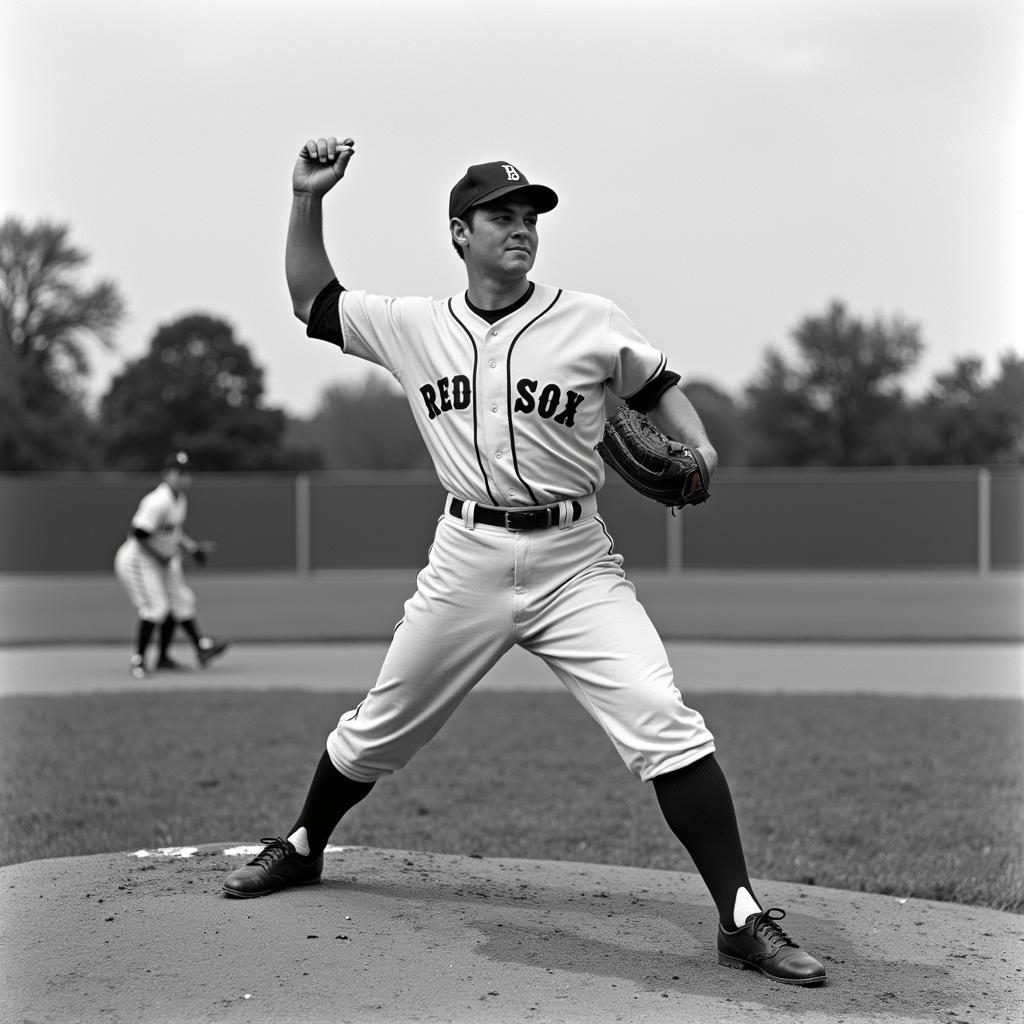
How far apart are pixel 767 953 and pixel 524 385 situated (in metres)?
1.52

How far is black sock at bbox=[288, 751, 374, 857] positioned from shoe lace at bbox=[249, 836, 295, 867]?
0.05 metres

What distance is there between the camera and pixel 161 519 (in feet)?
32.4

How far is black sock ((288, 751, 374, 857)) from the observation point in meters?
3.73

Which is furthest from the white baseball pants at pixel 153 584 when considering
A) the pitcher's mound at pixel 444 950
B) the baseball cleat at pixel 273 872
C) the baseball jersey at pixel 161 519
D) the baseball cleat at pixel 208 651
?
the baseball cleat at pixel 273 872

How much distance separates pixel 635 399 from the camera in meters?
3.60

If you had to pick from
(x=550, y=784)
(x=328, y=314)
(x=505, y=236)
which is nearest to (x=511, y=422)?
(x=505, y=236)

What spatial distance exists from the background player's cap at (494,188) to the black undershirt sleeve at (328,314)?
0.46m

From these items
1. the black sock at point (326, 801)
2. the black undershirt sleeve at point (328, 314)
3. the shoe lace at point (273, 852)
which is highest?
the black undershirt sleeve at point (328, 314)

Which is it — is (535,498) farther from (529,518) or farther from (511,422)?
(511,422)

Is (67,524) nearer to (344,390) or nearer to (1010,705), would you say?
(1010,705)

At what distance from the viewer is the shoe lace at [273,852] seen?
368cm

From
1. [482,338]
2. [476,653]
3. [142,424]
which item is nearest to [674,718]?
[476,653]

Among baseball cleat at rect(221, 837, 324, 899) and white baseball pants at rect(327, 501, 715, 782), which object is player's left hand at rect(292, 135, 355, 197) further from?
baseball cleat at rect(221, 837, 324, 899)

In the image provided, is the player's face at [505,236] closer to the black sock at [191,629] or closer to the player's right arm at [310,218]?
the player's right arm at [310,218]
